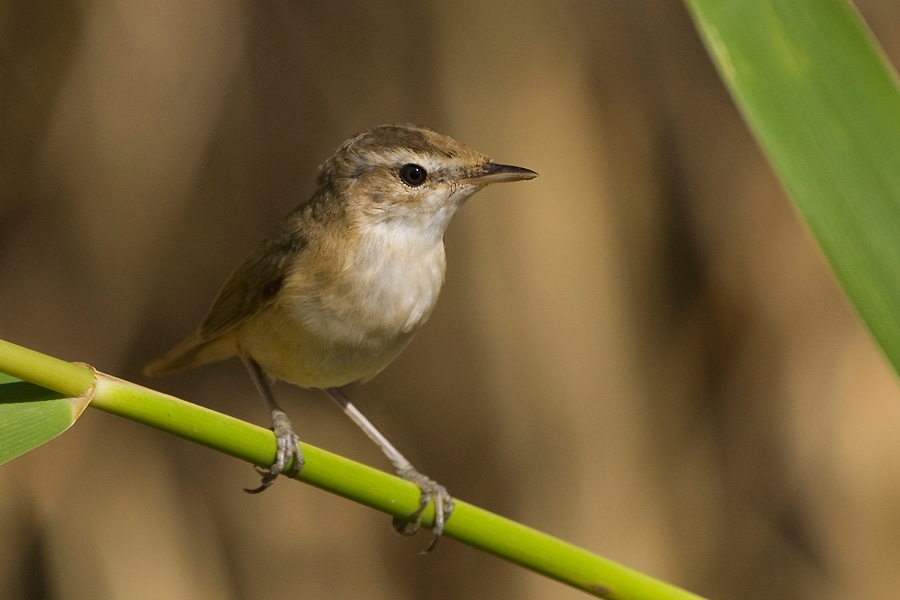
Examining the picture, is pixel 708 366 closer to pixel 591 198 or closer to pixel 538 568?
pixel 591 198

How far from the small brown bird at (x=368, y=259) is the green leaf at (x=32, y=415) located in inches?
31.3

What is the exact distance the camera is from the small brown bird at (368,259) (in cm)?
204

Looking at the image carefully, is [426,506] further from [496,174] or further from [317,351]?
[496,174]

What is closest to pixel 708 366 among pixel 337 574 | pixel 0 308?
pixel 337 574

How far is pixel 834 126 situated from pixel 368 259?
1151mm

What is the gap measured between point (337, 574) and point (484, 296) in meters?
1.21

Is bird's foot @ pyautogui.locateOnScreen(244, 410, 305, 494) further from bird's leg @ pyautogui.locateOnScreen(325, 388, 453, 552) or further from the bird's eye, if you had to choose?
the bird's eye

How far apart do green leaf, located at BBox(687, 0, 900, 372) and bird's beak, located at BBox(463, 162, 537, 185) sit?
0.83 meters

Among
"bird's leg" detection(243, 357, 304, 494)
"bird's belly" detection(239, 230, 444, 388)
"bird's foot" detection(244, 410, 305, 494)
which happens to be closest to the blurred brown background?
→ "bird's leg" detection(243, 357, 304, 494)

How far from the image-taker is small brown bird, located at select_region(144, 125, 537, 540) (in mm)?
2037

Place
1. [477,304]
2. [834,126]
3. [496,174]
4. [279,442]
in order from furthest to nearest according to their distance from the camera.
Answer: [477,304] < [496,174] < [279,442] < [834,126]

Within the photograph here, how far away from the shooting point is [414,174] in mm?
2088

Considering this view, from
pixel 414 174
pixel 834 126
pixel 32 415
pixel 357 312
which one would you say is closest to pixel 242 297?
pixel 357 312

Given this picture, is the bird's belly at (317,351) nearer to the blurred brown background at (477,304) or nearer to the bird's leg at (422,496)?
the bird's leg at (422,496)
